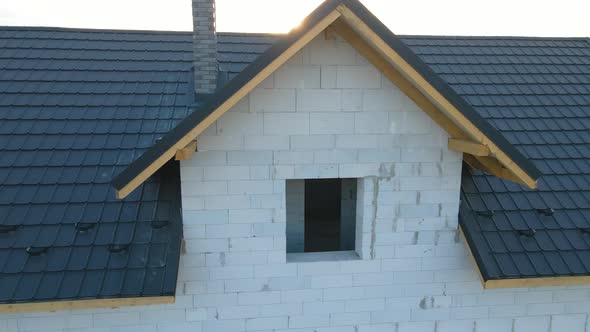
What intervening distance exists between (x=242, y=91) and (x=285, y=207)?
146cm

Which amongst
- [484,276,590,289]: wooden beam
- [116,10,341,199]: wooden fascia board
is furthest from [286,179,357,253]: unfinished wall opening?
[116,10,341,199]: wooden fascia board

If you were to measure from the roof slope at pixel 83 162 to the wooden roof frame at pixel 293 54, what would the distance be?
35.0 inches

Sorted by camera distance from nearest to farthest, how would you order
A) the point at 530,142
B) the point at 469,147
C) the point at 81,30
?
the point at 469,147 → the point at 530,142 → the point at 81,30

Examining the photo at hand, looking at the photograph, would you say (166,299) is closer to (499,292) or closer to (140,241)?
(140,241)

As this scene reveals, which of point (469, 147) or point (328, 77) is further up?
point (328, 77)

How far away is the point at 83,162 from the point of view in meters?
5.26

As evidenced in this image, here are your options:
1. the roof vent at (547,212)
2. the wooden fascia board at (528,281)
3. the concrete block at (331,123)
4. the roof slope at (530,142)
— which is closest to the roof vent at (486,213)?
the roof slope at (530,142)

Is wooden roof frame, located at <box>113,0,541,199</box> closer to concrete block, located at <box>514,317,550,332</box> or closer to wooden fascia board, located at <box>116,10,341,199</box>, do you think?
wooden fascia board, located at <box>116,10,341,199</box>

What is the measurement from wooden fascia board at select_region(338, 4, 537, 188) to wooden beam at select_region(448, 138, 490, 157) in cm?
4

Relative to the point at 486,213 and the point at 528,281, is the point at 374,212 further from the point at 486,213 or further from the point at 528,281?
the point at 528,281

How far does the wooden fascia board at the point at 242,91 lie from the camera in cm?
395

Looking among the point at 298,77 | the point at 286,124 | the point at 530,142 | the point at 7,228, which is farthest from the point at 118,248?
the point at 530,142

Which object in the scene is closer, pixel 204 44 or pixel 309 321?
pixel 309 321

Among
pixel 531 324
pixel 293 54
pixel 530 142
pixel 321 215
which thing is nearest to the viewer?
pixel 293 54
